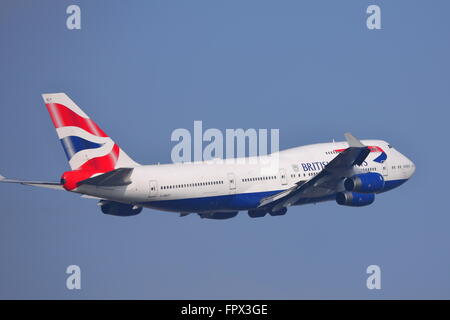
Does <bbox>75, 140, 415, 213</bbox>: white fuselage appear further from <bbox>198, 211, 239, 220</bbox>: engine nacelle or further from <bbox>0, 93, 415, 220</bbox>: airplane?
<bbox>198, 211, 239, 220</bbox>: engine nacelle

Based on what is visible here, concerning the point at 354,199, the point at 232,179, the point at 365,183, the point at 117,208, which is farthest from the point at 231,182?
the point at 365,183

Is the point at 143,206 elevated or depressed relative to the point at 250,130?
depressed

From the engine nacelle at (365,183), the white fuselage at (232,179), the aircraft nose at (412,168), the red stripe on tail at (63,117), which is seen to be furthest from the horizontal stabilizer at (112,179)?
the aircraft nose at (412,168)

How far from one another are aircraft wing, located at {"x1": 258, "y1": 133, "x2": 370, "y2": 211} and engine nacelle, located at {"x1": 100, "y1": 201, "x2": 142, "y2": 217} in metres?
9.81

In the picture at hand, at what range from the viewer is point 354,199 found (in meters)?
110

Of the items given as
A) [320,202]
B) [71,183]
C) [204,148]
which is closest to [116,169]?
[71,183]

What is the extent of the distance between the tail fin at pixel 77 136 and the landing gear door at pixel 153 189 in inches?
122

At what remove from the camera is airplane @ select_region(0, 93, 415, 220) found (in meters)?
102

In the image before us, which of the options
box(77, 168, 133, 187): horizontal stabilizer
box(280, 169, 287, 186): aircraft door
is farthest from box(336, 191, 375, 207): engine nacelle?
box(77, 168, 133, 187): horizontal stabilizer

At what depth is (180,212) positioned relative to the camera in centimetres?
10700

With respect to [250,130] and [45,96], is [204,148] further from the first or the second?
[45,96]

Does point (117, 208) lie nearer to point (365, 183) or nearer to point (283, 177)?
point (283, 177)

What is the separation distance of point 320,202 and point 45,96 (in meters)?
23.7

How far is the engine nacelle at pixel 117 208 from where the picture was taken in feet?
350
